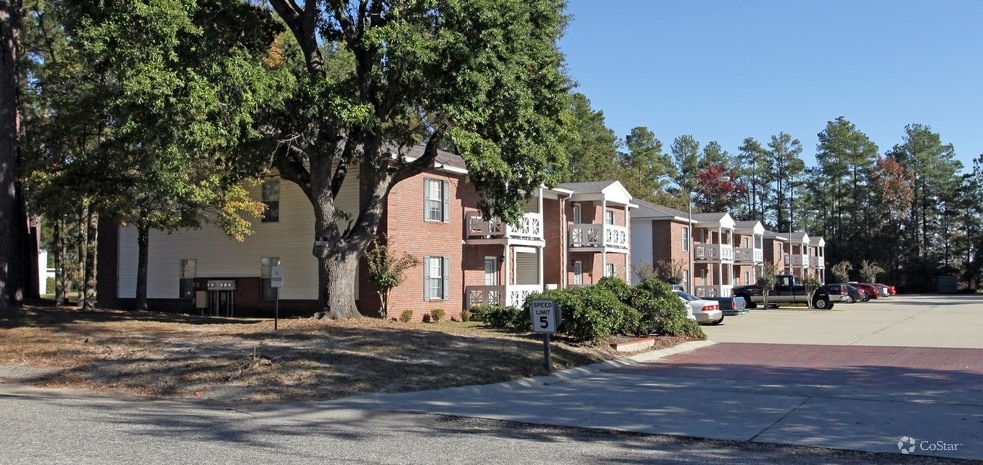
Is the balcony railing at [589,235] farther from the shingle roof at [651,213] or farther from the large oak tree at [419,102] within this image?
the large oak tree at [419,102]

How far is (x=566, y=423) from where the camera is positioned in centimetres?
1024

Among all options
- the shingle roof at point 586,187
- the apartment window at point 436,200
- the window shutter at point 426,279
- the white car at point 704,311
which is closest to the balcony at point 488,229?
the apartment window at point 436,200

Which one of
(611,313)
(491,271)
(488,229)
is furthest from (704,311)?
(611,313)

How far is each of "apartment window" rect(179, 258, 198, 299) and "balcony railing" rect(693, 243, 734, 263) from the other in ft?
109

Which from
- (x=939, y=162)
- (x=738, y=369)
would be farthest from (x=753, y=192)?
(x=738, y=369)

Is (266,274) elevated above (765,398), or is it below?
above

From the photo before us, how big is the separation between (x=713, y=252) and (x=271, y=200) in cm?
3473

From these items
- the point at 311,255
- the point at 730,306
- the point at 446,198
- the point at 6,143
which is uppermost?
the point at 6,143

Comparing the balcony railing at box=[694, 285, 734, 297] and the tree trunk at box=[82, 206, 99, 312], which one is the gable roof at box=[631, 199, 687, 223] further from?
the tree trunk at box=[82, 206, 99, 312]

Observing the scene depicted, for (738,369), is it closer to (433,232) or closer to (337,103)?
(337,103)

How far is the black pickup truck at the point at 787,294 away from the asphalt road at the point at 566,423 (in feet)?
106

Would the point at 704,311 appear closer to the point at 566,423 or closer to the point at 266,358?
the point at 266,358

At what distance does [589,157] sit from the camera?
71500 mm

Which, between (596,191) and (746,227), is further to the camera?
(746,227)
